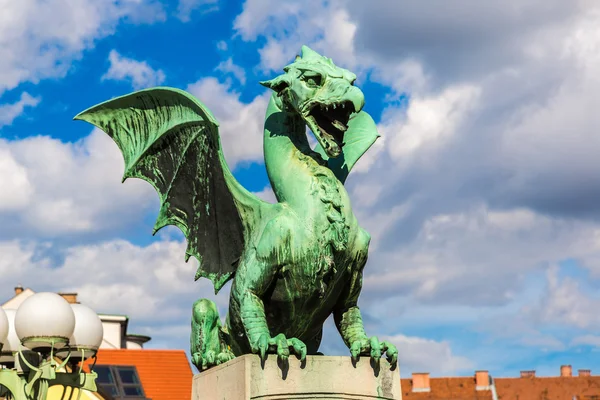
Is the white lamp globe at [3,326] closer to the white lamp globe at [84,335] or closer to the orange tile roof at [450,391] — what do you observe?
the white lamp globe at [84,335]

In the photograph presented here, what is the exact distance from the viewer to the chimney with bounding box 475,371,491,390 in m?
42.6

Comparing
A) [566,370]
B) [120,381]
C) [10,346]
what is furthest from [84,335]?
[566,370]

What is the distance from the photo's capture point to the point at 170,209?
802 cm

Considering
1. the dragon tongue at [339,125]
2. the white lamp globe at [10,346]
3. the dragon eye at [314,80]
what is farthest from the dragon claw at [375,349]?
the white lamp globe at [10,346]

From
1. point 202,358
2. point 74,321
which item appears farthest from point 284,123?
point 74,321

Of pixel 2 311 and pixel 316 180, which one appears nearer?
pixel 316 180

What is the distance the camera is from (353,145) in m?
7.54

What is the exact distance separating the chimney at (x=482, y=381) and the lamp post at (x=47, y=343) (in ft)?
112

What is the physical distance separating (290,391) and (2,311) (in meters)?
4.86

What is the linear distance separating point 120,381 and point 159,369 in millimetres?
1547

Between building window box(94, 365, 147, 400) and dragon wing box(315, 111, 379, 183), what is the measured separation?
18732 mm

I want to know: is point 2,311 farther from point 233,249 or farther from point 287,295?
point 287,295

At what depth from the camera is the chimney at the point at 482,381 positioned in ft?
140

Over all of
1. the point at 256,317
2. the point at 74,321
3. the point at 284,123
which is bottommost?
the point at 256,317
